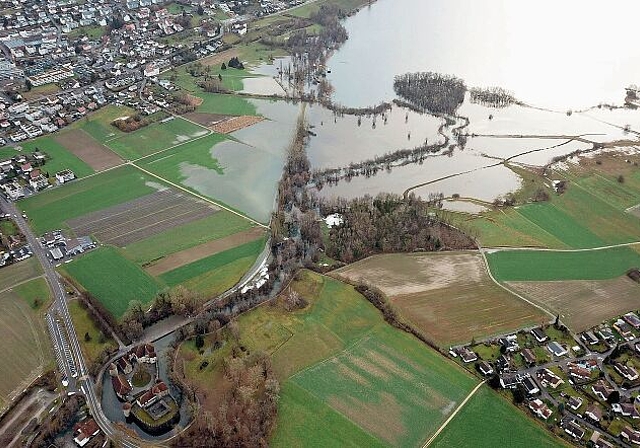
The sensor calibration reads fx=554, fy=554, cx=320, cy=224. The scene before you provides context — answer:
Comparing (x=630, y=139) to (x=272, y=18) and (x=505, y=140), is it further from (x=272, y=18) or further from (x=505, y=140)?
(x=272, y=18)

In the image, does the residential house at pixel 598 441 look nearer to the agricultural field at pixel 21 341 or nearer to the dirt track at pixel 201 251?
the dirt track at pixel 201 251

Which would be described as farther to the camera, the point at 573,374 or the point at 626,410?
the point at 573,374

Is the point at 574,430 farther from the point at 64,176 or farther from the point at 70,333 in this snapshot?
the point at 64,176

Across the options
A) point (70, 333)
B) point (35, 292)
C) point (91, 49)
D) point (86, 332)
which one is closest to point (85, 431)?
point (86, 332)

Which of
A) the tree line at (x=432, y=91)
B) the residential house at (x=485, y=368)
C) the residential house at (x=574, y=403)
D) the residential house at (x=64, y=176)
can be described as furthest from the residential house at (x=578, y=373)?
the residential house at (x=64, y=176)

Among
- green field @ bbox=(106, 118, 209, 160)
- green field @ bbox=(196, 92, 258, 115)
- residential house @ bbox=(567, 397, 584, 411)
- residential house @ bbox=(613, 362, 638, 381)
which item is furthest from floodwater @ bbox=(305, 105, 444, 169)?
residential house @ bbox=(567, 397, 584, 411)

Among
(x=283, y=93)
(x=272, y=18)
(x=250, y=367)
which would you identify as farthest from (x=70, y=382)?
(x=272, y=18)

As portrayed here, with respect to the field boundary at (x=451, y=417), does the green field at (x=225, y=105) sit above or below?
above
